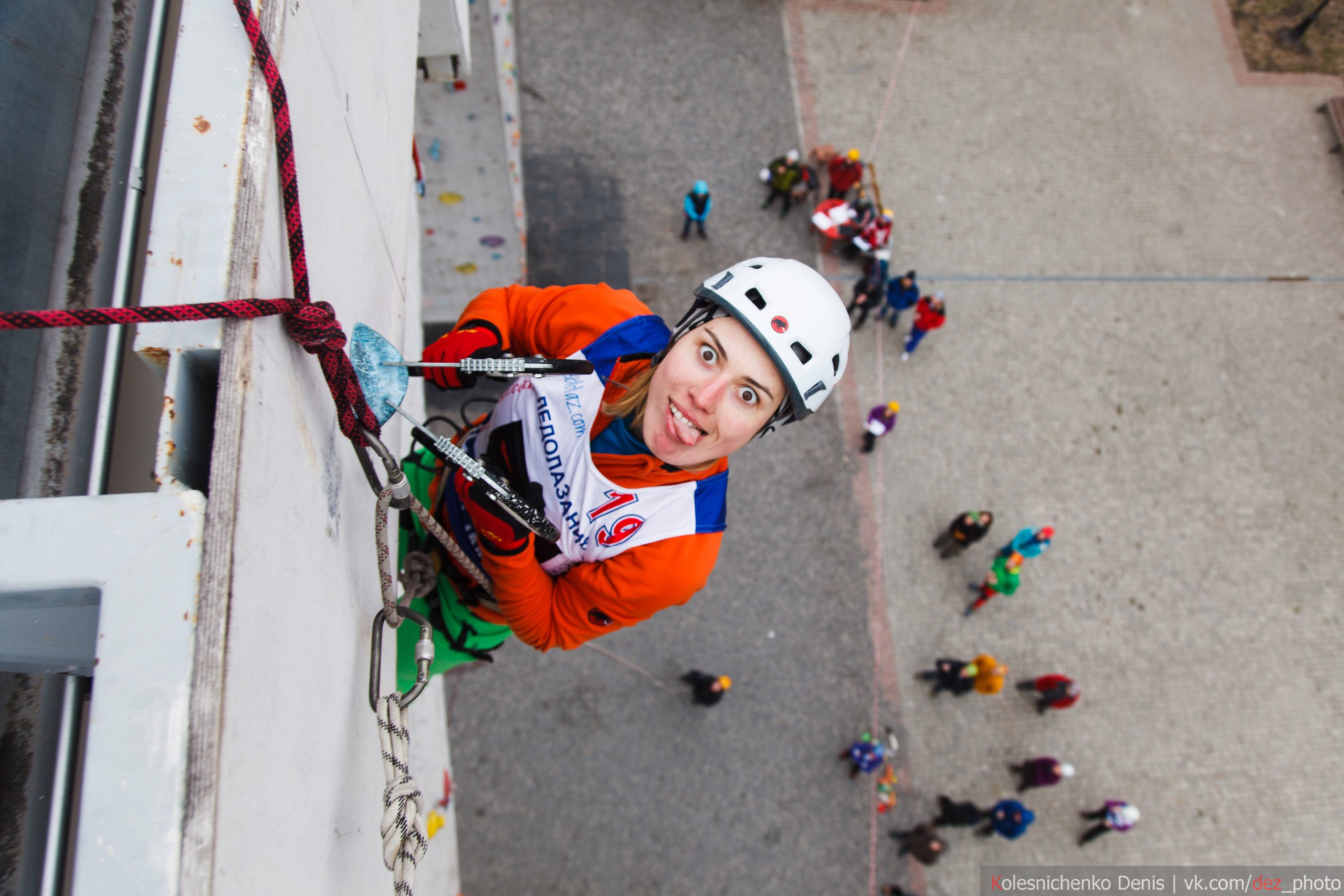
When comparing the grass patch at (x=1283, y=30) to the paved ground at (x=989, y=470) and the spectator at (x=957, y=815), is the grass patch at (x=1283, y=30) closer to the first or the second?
the paved ground at (x=989, y=470)

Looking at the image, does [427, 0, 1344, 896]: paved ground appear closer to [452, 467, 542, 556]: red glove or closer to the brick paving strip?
the brick paving strip

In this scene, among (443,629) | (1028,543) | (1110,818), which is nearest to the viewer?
(443,629)

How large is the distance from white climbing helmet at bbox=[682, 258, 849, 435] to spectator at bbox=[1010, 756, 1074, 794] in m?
6.01

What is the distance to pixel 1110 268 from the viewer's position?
10078 millimetres

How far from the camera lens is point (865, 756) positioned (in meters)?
6.98

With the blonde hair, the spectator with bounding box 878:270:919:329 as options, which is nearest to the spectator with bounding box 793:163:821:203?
the spectator with bounding box 878:270:919:329

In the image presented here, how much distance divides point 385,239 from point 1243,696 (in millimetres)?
9746

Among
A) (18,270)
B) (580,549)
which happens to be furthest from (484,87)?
(18,270)

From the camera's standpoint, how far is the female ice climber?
265cm

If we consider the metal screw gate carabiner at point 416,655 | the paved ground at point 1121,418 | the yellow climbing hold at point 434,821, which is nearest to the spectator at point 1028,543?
the paved ground at point 1121,418

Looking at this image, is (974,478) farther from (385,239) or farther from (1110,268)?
(385,239)

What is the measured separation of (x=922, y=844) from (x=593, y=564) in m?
5.58

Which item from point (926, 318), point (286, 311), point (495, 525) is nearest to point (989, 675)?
point (926, 318)

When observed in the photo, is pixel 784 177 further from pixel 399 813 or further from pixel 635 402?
pixel 399 813
